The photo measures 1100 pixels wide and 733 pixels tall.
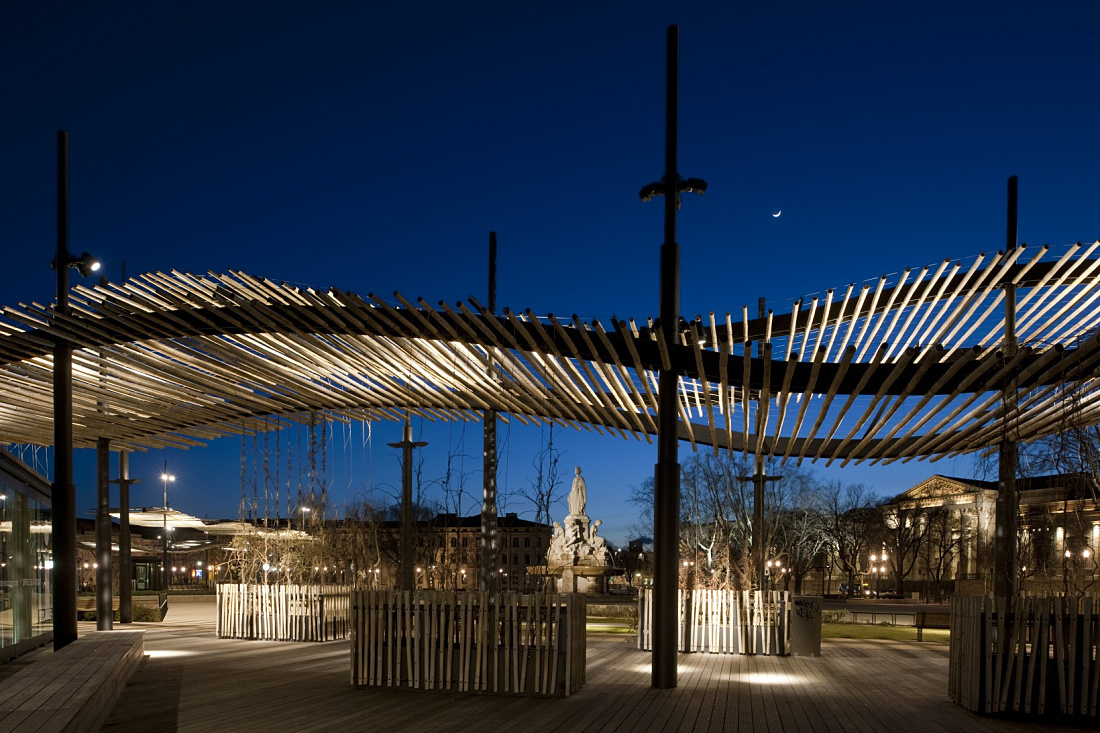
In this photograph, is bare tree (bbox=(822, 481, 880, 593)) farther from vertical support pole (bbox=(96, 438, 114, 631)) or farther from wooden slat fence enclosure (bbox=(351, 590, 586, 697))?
wooden slat fence enclosure (bbox=(351, 590, 586, 697))

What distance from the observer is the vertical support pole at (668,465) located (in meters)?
10.9

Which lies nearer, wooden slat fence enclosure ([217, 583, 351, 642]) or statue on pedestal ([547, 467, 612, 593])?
wooden slat fence enclosure ([217, 583, 351, 642])

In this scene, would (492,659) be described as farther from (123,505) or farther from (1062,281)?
(123,505)

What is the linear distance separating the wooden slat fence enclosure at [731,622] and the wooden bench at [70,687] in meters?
8.40

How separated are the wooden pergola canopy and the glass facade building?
1464 mm

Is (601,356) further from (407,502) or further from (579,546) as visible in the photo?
(579,546)

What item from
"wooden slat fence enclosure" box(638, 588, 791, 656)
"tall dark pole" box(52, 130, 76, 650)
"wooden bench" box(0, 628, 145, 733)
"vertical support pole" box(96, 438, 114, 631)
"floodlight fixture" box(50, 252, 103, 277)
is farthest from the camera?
"vertical support pole" box(96, 438, 114, 631)

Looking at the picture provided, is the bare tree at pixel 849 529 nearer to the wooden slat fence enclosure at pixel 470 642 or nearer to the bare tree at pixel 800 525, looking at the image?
the bare tree at pixel 800 525

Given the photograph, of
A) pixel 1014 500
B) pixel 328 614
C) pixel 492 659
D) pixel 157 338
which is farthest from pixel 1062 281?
pixel 328 614

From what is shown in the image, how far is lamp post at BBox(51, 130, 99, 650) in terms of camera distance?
1217 cm

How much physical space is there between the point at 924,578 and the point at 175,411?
2365 inches

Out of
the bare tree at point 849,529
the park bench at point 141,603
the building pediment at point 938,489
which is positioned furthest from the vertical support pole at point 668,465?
the building pediment at point 938,489

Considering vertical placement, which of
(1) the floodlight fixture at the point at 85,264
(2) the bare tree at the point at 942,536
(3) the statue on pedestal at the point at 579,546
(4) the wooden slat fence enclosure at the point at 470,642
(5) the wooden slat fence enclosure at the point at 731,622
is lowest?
(2) the bare tree at the point at 942,536

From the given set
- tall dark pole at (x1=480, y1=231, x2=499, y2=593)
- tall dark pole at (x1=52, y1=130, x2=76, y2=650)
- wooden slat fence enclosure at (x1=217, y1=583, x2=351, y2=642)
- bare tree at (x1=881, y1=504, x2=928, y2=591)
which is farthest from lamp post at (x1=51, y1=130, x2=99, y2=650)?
bare tree at (x1=881, y1=504, x2=928, y2=591)
